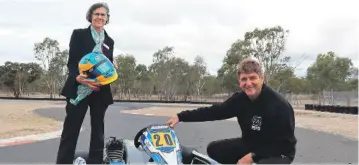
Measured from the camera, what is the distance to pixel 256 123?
12.7 feet

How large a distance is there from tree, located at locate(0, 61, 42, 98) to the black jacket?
79.7 metres

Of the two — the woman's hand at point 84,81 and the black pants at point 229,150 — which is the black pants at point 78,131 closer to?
the woman's hand at point 84,81

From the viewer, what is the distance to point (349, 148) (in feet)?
32.9

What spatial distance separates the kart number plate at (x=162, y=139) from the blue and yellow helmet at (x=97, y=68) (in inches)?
29.2

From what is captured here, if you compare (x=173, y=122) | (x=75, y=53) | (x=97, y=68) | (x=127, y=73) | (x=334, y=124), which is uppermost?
(x=127, y=73)

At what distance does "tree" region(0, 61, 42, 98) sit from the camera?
78644mm

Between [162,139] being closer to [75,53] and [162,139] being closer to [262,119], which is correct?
[262,119]

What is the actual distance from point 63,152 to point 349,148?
7871mm

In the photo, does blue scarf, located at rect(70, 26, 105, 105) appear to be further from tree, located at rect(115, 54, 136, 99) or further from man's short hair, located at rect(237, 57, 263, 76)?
tree, located at rect(115, 54, 136, 99)

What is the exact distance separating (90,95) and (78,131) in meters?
0.37

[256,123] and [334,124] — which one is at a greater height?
[256,123]

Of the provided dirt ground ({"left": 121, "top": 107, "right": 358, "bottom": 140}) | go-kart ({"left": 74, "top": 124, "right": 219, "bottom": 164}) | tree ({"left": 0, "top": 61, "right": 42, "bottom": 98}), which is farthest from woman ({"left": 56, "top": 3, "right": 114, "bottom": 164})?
tree ({"left": 0, "top": 61, "right": 42, "bottom": 98})

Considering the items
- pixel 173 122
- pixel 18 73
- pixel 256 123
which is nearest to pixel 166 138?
pixel 173 122

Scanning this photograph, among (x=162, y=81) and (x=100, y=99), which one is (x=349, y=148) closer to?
(x=100, y=99)
